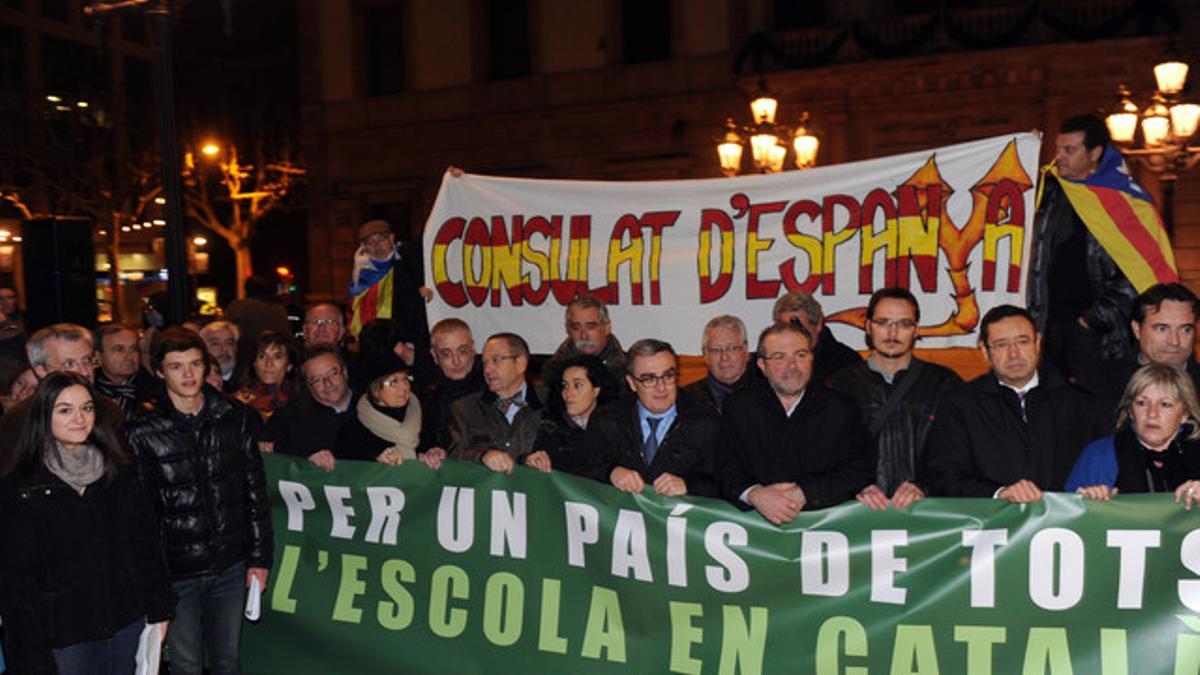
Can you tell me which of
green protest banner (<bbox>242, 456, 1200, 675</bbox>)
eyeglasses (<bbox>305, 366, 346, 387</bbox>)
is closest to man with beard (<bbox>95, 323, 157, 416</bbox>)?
eyeglasses (<bbox>305, 366, 346, 387</bbox>)

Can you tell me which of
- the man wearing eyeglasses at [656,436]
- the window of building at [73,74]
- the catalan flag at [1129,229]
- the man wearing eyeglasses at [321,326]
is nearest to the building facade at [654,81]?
the window of building at [73,74]

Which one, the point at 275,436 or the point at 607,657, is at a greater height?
the point at 275,436

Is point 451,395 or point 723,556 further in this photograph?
point 451,395

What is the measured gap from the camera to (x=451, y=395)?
19.4 feet

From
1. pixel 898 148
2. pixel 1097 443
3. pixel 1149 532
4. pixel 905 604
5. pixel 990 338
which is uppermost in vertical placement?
pixel 898 148

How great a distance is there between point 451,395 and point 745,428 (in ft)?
6.08

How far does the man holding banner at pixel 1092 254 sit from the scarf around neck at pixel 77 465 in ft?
13.2

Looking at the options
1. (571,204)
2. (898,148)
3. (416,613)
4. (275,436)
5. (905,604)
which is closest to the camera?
(905,604)

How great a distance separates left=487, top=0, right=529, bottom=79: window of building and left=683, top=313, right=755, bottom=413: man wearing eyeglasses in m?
19.3

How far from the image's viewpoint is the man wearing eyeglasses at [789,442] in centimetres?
439

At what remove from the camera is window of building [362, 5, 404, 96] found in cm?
2547

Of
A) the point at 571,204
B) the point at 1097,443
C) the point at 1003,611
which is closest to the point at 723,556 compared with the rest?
the point at 1003,611

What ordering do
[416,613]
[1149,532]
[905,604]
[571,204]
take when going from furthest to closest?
[571,204] → [416,613] → [905,604] → [1149,532]

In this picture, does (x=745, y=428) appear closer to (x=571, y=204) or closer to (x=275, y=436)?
(x=275, y=436)
